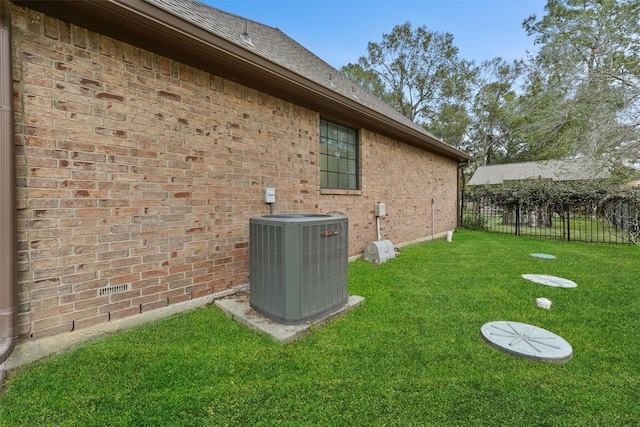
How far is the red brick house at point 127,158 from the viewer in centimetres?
204

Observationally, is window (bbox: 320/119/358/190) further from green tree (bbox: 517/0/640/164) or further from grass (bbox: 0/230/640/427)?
green tree (bbox: 517/0/640/164)

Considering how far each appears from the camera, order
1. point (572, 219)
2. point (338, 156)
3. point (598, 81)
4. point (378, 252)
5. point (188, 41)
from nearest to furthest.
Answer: point (188, 41), point (378, 252), point (338, 156), point (598, 81), point (572, 219)

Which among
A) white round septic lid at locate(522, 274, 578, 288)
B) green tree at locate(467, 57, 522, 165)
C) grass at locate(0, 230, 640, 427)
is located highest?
green tree at locate(467, 57, 522, 165)

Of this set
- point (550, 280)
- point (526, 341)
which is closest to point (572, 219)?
point (550, 280)

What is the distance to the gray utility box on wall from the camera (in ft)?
8.16

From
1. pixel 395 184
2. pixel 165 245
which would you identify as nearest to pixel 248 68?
pixel 165 245

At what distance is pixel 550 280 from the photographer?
13.5 feet

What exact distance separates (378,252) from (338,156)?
6.69 ft

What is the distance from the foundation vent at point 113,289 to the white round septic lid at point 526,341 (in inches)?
133

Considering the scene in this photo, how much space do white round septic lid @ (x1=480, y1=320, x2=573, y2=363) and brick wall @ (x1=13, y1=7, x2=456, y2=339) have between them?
2.84 metres

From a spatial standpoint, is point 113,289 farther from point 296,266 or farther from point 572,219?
point 572,219

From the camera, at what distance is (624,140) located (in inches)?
269

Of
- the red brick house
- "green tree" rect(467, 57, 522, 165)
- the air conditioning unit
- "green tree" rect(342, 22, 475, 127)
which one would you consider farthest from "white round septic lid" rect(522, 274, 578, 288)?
"green tree" rect(467, 57, 522, 165)

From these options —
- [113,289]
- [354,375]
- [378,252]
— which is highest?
[113,289]
